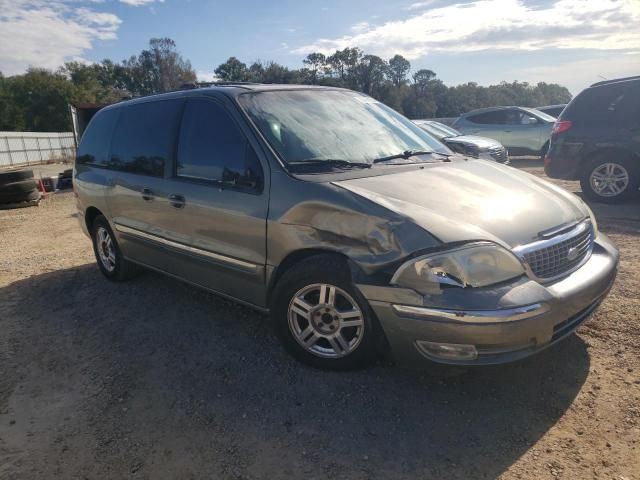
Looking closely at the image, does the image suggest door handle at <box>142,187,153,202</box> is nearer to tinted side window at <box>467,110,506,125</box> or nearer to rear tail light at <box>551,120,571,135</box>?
rear tail light at <box>551,120,571,135</box>

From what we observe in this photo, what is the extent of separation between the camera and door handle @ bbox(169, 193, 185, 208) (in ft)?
12.0

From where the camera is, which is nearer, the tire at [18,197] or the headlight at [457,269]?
the headlight at [457,269]

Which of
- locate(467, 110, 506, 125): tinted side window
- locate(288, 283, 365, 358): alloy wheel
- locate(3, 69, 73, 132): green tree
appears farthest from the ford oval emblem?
locate(3, 69, 73, 132): green tree

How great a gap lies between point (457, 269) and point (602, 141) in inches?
247

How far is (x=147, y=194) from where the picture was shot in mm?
4047

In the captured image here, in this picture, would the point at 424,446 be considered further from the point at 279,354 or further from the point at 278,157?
the point at 278,157

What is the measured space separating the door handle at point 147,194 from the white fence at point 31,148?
29222mm

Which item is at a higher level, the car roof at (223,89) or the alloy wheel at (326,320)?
the car roof at (223,89)

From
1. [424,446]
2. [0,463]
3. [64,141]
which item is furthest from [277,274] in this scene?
[64,141]

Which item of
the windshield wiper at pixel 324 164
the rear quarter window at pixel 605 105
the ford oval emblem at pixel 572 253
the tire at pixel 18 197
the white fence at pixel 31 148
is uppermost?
the rear quarter window at pixel 605 105

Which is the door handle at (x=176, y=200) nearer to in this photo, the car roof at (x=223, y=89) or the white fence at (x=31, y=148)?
the car roof at (x=223, y=89)

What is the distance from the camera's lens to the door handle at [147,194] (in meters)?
4.01

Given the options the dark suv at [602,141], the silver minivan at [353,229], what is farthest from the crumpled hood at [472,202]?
the dark suv at [602,141]

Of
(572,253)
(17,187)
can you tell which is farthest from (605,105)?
(17,187)
